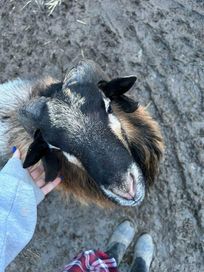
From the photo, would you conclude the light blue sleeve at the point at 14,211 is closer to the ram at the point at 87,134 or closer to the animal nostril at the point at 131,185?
the ram at the point at 87,134

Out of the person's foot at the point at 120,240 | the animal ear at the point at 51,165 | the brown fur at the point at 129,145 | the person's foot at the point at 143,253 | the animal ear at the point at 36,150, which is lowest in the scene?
the person's foot at the point at 143,253

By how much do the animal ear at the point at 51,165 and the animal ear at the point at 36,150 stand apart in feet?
0.28

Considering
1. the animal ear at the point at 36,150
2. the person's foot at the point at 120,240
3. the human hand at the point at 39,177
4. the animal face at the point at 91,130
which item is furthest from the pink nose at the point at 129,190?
the person's foot at the point at 120,240

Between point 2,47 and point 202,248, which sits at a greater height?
point 2,47

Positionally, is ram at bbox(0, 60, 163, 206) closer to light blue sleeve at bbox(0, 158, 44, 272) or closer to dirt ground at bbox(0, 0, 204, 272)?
light blue sleeve at bbox(0, 158, 44, 272)

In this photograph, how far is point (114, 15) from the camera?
4719 mm

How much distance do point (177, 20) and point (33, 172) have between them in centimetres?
210

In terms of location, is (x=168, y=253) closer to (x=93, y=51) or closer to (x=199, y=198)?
(x=199, y=198)

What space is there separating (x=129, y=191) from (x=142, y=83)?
1730mm

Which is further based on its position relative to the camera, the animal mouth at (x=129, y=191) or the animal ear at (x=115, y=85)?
the animal ear at (x=115, y=85)

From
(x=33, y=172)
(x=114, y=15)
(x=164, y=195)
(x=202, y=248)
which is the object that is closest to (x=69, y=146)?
(x=33, y=172)

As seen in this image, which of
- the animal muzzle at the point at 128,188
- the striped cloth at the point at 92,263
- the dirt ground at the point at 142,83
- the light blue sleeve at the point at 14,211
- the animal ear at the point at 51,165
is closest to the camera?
the animal muzzle at the point at 128,188

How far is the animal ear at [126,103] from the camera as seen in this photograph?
3.58 metres

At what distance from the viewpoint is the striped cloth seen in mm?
3746
